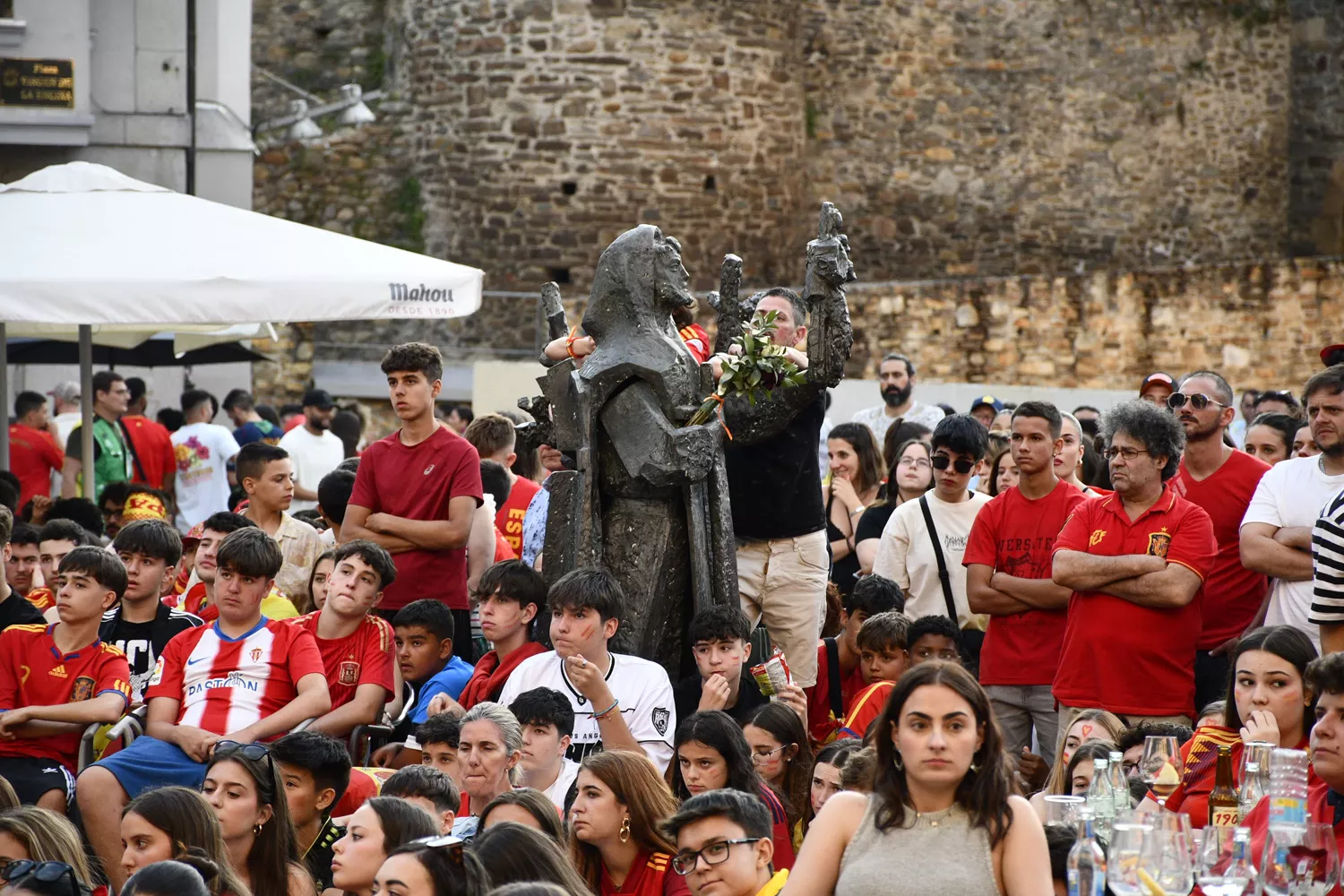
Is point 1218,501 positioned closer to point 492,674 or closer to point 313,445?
point 492,674

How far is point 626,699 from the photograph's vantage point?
6.14 meters

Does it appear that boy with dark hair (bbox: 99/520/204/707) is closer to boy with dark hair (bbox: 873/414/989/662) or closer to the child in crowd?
the child in crowd

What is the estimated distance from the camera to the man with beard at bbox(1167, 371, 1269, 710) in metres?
6.86

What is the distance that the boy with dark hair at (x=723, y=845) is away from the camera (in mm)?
4488

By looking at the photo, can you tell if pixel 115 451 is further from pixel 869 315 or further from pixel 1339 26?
pixel 1339 26

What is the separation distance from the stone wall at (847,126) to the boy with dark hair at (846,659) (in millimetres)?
13520

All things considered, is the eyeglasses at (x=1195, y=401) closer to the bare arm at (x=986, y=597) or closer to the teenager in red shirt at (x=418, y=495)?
the bare arm at (x=986, y=597)

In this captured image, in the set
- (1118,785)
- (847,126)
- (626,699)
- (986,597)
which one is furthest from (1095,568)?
(847,126)

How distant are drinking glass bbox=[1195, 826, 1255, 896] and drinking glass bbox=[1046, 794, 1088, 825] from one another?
35 cm

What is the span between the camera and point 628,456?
6.51 m

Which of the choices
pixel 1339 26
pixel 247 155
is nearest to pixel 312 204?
pixel 247 155

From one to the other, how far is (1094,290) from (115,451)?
10839 millimetres

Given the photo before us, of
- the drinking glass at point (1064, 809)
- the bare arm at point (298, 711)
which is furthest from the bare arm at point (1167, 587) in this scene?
the bare arm at point (298, 711)

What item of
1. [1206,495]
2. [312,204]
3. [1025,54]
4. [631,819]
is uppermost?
[1025,54]
